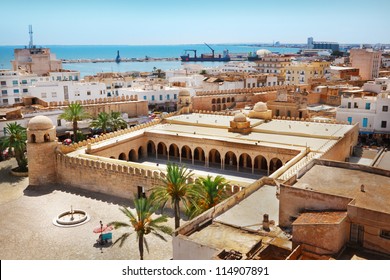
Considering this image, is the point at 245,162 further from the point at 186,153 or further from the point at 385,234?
the point at 385,234

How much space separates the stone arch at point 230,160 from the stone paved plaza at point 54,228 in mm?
9612

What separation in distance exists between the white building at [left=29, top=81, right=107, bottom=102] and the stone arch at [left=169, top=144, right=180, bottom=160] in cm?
1986

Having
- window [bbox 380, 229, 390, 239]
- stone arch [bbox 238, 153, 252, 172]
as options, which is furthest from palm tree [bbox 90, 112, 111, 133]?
window [bbox 380, 229, 390, 239]

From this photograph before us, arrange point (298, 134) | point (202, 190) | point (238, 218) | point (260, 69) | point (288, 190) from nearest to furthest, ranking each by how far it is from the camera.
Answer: point (288, 190) < point (238, 218) < point (202, 190) < point (298, 134) < point (260, 69)

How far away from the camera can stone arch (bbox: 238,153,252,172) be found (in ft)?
98.1

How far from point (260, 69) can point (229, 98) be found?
45.2 meters

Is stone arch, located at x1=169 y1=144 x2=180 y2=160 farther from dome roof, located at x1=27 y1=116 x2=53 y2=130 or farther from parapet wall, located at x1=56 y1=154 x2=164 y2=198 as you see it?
dome roof, located at x1=27 y1=116 x2=53 y2=130

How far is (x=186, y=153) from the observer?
107ft

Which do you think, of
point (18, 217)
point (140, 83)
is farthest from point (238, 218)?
point (140, 83)

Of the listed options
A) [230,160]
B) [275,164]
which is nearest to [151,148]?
[230,160]

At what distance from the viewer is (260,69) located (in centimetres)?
9575

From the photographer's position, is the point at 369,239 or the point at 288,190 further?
the point at 288,190

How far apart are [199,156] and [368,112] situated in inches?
649

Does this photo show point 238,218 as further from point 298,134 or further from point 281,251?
point 298,134
